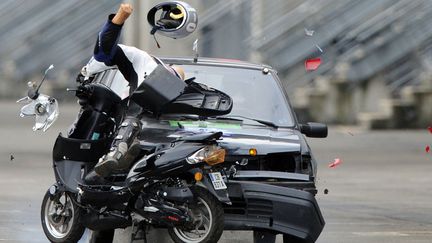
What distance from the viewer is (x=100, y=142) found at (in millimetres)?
9961

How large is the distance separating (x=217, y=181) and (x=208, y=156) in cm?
22

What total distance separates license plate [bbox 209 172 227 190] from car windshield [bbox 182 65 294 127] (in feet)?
4.65

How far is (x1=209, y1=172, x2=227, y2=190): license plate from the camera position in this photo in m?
9.02

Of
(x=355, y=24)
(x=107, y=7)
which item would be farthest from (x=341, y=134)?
(x=107, y=7)

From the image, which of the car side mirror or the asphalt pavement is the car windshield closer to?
the car side mirror

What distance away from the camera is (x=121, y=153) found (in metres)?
9.28

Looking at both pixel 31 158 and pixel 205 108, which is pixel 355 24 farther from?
pixel 205 108

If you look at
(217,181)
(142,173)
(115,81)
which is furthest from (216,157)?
(115,81)

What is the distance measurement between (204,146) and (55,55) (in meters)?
36.8

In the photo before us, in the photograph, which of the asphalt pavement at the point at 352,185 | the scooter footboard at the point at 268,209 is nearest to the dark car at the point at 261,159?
the scooter footboard at the point at 268,209

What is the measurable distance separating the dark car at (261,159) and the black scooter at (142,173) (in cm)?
16

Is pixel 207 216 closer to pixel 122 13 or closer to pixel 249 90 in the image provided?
pixel 122 13

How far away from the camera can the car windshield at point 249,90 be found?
10.6 m

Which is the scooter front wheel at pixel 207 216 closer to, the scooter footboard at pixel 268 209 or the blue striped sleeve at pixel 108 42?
the scooter footboard at pixel 268 209
